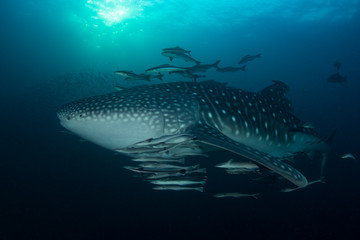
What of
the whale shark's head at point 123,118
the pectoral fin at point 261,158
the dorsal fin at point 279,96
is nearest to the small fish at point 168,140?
the pectoral fin at point 261,158

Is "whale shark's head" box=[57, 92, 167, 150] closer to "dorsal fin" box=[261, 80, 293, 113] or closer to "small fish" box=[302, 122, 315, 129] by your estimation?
"dorsal fin" box=[261, 80, 293, 113]

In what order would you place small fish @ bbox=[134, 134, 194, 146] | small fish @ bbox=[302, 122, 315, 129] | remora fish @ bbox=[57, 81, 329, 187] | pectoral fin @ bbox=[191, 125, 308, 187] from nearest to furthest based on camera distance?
pectoral fin @ bbox=[191, 125, 308, 187] < small fish @ bbox=[134, 134, 194, 146] < remora fish @ bbox=[57, 81, 329, 187] < small fish @ bbox=[302, 122, 315, 129]

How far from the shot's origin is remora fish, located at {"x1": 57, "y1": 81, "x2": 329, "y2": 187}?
11.7 feet

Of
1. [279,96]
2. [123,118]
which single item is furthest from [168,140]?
[279,96]

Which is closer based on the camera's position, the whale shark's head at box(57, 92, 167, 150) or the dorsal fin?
the whale shark's head at box(57, 92, 167, 150)

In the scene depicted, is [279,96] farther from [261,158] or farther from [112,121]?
[112,121]

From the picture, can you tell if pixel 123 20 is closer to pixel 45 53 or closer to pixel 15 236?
pixel 15 236

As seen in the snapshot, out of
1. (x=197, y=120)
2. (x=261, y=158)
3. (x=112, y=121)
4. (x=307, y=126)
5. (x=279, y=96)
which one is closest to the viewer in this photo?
(x=261, y=158)

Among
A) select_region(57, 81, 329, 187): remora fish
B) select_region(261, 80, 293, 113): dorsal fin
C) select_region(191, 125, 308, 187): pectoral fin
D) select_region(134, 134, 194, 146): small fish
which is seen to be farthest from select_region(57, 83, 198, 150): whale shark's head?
select_region(261, 80, 293, 113): dorsal fin

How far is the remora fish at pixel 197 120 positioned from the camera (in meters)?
3.56

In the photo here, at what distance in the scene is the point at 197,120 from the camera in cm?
406

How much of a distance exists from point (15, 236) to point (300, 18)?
55306 millimetres

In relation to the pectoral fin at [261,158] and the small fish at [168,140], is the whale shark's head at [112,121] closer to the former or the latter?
the small fish at [168,140]

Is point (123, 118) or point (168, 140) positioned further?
point (123, 118)
